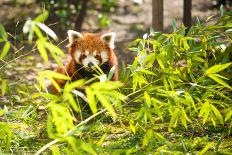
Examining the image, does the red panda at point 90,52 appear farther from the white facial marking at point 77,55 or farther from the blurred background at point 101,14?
the blurred background at point 101,14

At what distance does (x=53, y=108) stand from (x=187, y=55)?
1300 millimetres

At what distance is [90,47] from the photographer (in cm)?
428

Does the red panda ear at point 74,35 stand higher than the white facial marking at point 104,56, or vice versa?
the red panda ear at point 74,35

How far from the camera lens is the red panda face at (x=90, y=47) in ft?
13.9

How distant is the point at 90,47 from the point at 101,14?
3593mm

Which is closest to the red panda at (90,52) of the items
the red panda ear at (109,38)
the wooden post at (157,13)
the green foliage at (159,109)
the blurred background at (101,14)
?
the red panda ear at (109,38)

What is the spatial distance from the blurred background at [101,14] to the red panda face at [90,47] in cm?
245

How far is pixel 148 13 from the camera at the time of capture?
764 cm

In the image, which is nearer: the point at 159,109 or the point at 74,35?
the point at 159,109

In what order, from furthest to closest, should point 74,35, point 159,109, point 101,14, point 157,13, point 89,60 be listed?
1. point 101,14
2. point 157,13
3. point 74,35
4. point 89,60
5. point 159,109

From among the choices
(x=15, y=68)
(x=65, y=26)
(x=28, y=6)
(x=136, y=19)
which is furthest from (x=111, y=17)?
(x=15, y=68)

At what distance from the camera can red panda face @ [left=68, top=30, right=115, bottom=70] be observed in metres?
4.25

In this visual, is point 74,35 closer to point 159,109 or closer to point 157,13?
point 157,13

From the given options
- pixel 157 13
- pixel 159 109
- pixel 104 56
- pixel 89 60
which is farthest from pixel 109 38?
pixel 159 109
